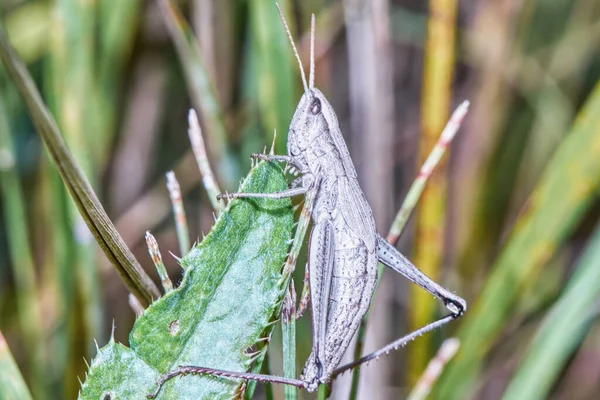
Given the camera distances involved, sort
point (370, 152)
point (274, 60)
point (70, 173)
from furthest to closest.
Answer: point (370, 152), point (274, 60), point (70, 173)

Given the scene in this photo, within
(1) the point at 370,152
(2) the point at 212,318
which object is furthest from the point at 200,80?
(2) the point at 212,318

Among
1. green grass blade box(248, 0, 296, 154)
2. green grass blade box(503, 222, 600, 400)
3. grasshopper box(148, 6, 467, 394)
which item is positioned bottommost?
green grass blade box(503, 222, 600, 400)

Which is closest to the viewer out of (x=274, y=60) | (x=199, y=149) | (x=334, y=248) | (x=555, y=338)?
(x=199, y=149)

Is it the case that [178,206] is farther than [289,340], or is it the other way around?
[178,206]

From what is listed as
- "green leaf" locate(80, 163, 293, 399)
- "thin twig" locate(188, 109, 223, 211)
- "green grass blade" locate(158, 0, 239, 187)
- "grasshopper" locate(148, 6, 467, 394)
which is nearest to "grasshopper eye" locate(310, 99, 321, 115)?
"grasshopper" locate(148, 6, 467, 394)

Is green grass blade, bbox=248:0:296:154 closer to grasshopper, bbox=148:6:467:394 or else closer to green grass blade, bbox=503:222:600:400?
grasshopper, bbox=148:6:467:394

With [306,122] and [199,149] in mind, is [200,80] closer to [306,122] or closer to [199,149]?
[306,122]

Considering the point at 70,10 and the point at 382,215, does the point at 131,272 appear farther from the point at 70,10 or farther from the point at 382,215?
the point at 382,215
